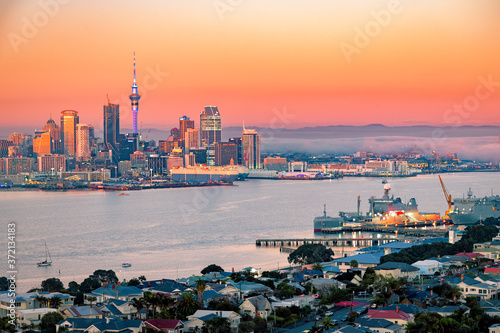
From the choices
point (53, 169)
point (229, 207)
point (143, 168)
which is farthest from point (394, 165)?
point (229, 207)

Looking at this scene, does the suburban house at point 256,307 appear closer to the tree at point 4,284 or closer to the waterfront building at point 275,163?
the tree at point 4,284

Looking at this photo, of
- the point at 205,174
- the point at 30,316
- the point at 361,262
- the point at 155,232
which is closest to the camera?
the point at 30,316

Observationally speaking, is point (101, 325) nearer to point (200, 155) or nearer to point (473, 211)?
point (473, 211)

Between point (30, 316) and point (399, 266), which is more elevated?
point (399, 266)

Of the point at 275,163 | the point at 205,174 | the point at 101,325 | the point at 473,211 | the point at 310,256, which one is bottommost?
the point at 310,256

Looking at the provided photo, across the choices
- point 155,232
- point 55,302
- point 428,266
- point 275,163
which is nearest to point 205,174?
point 275,163

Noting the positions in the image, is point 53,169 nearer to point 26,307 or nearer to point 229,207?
point 229,207

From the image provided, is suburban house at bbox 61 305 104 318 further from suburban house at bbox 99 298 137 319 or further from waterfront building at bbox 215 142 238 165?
waterfront building at bbox 215 142 238 165
